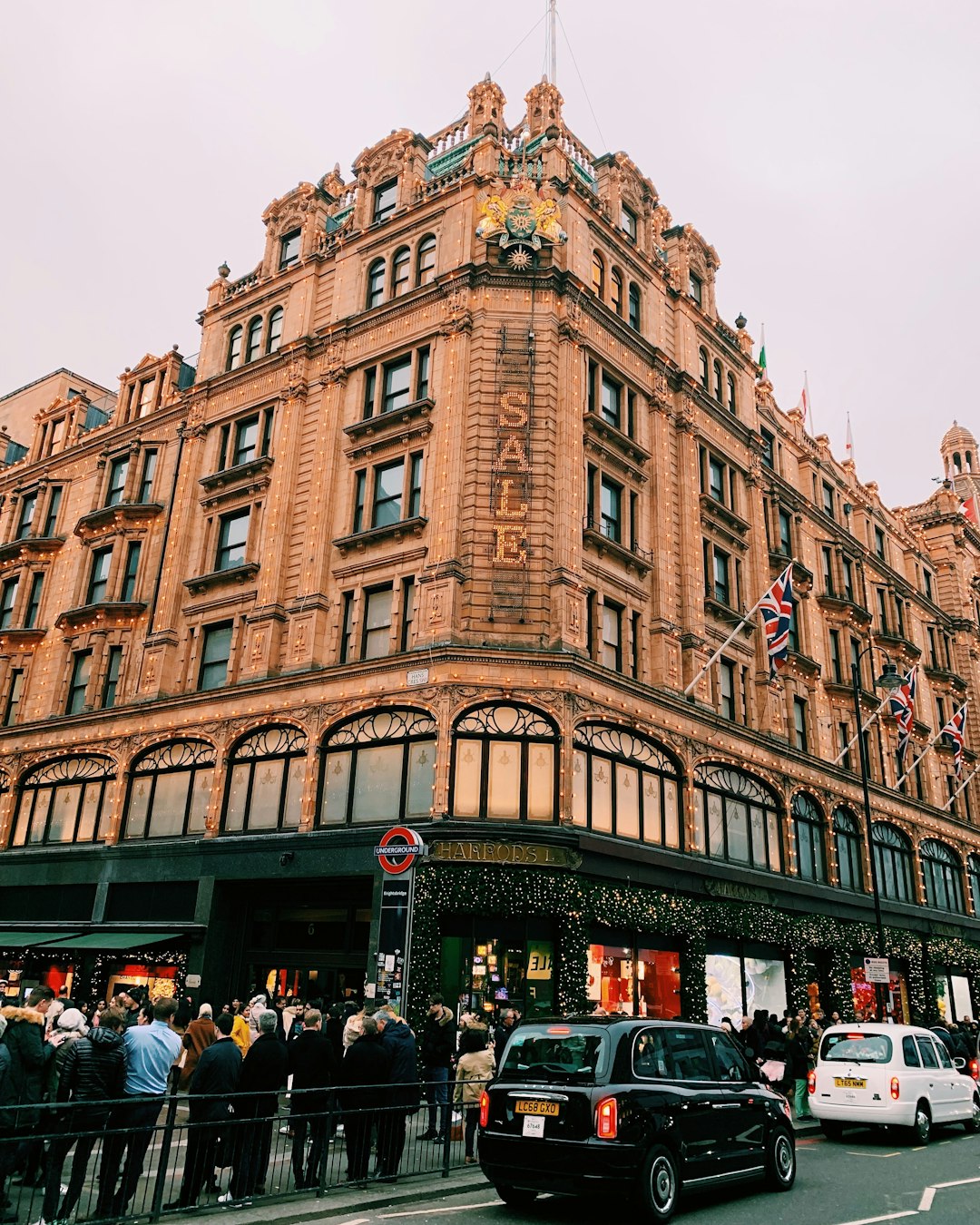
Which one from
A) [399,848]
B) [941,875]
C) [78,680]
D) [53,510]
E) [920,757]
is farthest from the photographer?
[941,875]

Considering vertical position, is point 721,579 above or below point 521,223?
below

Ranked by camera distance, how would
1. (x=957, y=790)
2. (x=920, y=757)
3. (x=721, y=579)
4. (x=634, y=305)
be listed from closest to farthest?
(x=634, y=305), (x=721, y=579), (x=920, y=757), (x=957, y=790)

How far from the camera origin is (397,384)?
105ft

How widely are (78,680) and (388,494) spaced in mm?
15205

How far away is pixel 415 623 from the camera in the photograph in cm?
2725

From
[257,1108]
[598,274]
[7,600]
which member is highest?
[598,274]

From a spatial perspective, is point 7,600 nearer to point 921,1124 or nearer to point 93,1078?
point 93,1078

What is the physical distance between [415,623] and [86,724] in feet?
47.8

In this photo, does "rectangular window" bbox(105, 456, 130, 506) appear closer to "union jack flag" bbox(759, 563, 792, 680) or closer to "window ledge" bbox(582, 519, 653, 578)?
"window ledge" bbox(582, 519, 653, 578)

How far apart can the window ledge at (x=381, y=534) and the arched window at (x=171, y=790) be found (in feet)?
24.7

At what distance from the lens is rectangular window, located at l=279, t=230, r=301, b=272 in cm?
3856

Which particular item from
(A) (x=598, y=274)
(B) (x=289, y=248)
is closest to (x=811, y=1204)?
(A) (x=598, y=274)

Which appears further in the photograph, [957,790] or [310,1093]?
[957,790]

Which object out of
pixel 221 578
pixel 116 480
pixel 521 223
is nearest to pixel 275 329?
pixel 116 480
